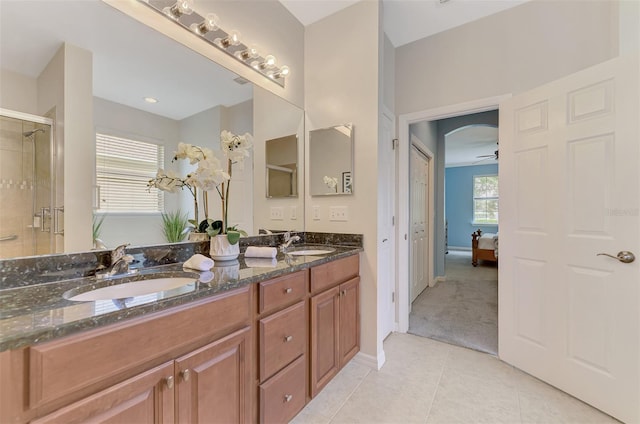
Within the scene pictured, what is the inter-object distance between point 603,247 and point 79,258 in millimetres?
2732

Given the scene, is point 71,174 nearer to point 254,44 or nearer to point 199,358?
point 199,358

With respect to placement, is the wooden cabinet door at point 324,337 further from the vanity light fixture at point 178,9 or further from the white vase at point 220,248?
the vanity light fixture at point 178,9

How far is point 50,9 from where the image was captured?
108cm

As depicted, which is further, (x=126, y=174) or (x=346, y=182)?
(x=346, y=182)

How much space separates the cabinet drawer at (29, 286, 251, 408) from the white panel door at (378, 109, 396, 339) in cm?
142

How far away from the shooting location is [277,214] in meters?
2.26

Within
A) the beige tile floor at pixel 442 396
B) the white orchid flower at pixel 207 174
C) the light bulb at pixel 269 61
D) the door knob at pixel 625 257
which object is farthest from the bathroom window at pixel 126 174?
the door knob at pixel 625 257

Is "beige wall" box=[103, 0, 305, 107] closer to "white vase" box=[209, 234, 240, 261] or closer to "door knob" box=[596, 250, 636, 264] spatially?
"white vase" box=[209, 234, 240, 261]

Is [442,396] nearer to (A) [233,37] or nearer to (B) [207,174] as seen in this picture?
(B) [207,174]

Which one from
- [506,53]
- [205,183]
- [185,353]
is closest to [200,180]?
[205,183]

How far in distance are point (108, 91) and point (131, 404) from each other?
50.3 inches

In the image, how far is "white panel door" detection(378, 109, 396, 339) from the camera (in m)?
2.15

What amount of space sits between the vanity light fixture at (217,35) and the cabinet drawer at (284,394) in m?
1.92

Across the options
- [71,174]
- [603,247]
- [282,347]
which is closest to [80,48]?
[71,174]
